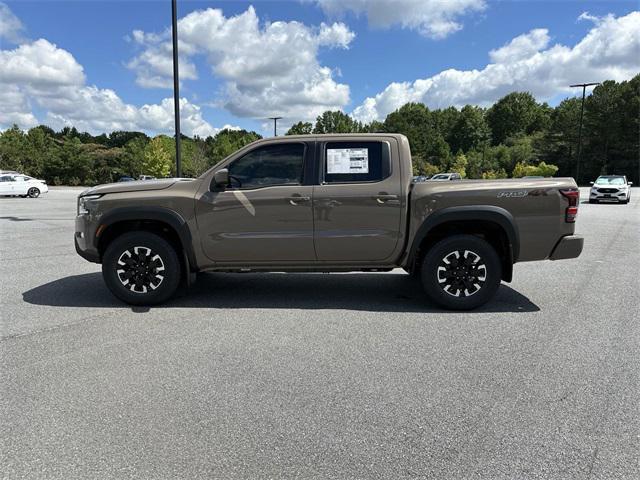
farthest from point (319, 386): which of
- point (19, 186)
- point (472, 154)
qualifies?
point (472, 154)

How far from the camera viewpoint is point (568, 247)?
501 cm

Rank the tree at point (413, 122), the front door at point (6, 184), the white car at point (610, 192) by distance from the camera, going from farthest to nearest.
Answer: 1. the tree at point (413, 122)
2. the front door at point (6, 184)
3. the white car at point (610, 192)

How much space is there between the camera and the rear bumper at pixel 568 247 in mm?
5008

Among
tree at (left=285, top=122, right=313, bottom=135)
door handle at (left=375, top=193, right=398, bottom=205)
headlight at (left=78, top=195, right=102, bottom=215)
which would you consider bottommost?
headlight at (left=78, top=195, right=102, bottom=215)

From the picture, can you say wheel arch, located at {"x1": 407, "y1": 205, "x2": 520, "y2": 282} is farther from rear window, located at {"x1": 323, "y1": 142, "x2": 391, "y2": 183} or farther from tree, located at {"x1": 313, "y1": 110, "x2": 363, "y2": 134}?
tree, located at {"x1": 313, "y1": 110, "x2": 363, "y2": 134}

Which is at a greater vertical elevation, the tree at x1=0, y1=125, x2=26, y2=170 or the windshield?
the tree at x1=0, y1=125, x2=26, y2=170

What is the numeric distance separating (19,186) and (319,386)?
103 feet

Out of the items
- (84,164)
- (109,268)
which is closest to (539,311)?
(109,268)

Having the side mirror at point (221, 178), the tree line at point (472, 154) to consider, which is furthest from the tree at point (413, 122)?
the side mirror at point (221, 178)

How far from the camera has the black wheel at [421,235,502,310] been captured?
5.05 meters

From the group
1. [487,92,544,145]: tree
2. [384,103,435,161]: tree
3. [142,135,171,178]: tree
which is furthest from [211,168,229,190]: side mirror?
[487,92,544,145]: tree

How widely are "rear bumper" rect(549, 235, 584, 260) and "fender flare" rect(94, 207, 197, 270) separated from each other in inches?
155

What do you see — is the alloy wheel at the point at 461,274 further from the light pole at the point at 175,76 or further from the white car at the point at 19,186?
the white car at the point at 19,186

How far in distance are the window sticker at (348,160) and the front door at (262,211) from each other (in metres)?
0.27
